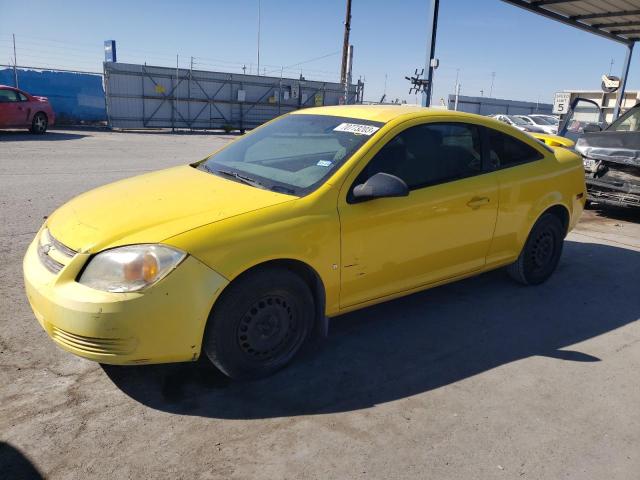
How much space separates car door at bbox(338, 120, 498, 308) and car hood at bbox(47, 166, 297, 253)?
1.78 ft

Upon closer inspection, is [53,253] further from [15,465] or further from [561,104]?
[561,104]

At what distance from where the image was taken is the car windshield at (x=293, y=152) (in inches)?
135

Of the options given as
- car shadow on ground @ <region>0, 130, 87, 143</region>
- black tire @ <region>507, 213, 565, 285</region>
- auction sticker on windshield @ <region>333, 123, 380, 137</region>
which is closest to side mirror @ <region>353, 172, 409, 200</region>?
auction sticker on windshield @ <region>333, 123, 380, 137</region>

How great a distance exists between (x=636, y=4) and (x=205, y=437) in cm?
1185

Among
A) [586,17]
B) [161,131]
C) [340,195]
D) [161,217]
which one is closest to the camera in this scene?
[161,217]

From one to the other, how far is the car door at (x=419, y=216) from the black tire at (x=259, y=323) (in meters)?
0.35

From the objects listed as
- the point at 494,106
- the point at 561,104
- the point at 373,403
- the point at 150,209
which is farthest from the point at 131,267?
the point at 494,106

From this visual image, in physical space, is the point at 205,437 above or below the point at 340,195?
below

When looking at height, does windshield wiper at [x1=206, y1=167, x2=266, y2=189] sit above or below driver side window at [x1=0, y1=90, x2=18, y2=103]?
below

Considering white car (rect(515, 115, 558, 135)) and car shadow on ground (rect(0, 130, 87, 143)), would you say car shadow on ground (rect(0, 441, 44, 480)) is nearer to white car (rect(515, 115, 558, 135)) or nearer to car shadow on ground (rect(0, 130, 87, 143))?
car shadow on ground (rect(0, 130, 87, 143))

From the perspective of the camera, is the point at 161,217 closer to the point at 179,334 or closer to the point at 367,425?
the point at 179,334

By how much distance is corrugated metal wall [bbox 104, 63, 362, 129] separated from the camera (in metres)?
23.1

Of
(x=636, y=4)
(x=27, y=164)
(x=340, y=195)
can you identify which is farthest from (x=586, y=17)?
A: (x=27, y=164)

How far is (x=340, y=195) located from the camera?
3285 mm
